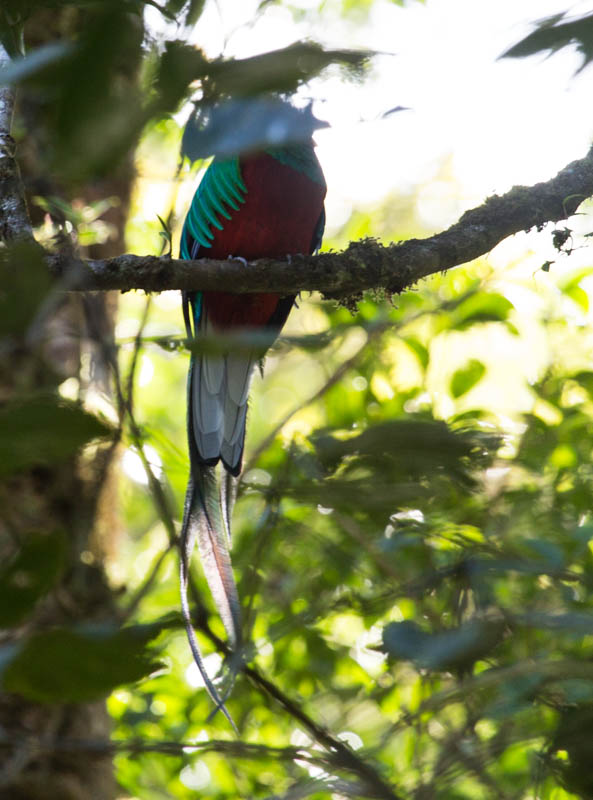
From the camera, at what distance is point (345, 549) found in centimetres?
245

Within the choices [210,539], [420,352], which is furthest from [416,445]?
[420,352]

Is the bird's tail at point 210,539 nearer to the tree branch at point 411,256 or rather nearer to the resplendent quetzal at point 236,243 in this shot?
the resplendent quetzal at point 236,243

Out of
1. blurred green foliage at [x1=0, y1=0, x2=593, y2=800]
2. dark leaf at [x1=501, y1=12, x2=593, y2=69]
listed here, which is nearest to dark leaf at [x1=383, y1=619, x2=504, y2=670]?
blurred green foliage at [x1=0, y1=0, x2=593, y2=800]

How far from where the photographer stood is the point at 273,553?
2604 mm

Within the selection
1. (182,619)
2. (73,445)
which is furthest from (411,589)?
(73,445)

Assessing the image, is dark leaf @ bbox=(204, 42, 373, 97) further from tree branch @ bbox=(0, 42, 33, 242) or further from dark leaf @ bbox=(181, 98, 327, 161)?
tree branch @ bbox=(0, 42, 33, 242)

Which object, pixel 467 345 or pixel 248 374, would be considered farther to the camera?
pixel 467 345

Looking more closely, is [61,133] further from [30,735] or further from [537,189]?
[30,735]

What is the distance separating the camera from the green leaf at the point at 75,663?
572 mm

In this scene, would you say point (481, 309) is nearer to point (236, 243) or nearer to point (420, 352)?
point (420, 352)

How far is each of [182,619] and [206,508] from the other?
145 cm

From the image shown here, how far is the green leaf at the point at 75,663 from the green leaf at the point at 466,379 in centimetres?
215

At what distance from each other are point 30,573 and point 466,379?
85.3 inches

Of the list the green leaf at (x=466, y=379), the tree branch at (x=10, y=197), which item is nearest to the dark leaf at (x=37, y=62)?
the tree branch at (x=10, y=197)
